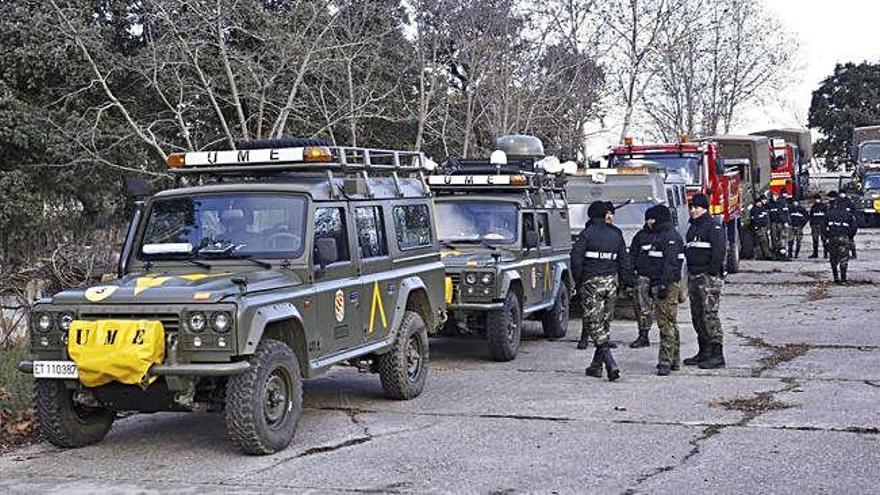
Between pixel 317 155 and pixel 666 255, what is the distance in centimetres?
427

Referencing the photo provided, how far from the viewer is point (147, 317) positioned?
741 centimetres

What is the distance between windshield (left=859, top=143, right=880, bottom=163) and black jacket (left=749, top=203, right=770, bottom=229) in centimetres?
1683

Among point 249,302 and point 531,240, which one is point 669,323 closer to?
point 531,240

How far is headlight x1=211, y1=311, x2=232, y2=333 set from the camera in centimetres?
728

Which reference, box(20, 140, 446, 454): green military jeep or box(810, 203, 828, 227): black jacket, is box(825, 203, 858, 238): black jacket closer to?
box(810, 203, 828, 227): black jacket

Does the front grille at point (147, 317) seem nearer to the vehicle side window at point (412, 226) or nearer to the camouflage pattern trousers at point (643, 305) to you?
the vehicle side window at point (412, 226)

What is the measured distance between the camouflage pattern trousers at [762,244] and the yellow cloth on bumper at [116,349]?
2297 cm

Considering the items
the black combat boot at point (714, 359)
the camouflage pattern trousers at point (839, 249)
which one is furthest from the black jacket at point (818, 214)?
the black combat boot at point (714, 359)

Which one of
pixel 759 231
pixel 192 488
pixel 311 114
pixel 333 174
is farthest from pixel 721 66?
pixel 192 488

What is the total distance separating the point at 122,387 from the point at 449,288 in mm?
5156

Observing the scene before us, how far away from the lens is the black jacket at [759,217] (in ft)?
90.4

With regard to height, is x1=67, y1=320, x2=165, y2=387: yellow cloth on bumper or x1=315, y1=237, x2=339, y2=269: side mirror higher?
x1=315, y1=237, x2=339, y2=269: side mirror

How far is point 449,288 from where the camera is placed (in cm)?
1211

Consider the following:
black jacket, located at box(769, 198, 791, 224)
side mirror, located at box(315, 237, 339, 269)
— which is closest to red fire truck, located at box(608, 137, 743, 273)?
black jacket, located at box(769, 198, 791, 224)
